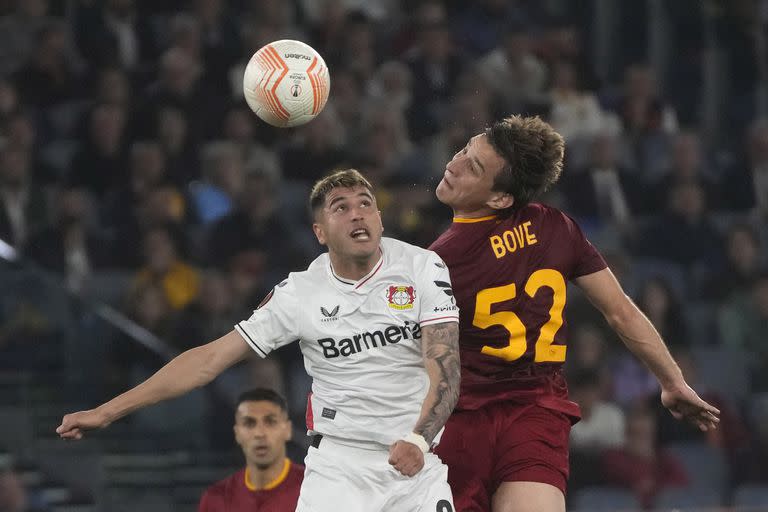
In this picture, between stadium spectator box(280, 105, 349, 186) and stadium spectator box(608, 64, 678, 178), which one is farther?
stadium spectator box(608, 64, 678, 178)

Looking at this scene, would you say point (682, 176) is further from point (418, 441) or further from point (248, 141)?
point (418, 441)

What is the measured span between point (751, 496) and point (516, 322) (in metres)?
5.11

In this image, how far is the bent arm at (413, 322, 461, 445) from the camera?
454cm

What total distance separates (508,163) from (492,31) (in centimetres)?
741

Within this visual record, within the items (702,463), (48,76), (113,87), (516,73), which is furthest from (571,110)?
(48,76)

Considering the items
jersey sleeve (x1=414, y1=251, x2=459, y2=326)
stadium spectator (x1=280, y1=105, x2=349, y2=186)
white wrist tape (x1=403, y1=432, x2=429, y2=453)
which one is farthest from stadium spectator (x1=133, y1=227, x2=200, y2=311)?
white wrist tape (x1=403, y1=432, x2=429, y2=453)

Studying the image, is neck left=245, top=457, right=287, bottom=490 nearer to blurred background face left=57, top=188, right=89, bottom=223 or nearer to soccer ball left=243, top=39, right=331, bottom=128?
soccer ball left=243, top=39, right=331, bottom=128

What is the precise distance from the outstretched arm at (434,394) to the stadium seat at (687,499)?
4.93 metres

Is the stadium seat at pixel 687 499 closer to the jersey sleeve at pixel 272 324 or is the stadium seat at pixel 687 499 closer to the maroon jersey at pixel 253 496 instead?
the maroon jersey at pixel 253 496

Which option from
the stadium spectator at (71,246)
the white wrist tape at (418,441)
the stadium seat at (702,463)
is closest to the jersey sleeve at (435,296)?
the white wrist tape at (418,441)

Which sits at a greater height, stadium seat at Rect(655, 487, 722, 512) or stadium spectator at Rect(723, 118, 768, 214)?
stadium spectator at Rect(723, 118, 768, 214)

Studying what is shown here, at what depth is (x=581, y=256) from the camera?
537 centimetres

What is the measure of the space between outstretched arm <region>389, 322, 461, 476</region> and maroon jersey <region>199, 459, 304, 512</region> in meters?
1.89

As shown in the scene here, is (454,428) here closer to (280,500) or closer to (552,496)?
(552,496)
